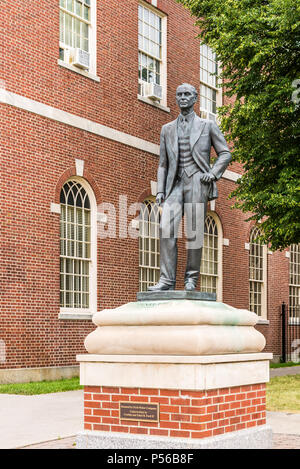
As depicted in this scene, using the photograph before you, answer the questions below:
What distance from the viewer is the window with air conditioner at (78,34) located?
17.5 meters

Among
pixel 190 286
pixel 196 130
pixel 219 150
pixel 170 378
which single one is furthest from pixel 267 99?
pixel 170 378

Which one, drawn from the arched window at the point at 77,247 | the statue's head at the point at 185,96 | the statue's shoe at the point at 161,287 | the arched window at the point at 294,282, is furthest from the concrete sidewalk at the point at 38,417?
the arched window at the point at 294,282

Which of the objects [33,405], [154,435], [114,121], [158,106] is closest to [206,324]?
[154,435]

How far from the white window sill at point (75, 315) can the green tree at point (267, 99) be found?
437 cm

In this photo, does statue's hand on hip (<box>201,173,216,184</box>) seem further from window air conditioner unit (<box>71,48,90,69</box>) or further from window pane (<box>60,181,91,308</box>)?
window air conditioner unit (<box>71,48,90,69</box>)

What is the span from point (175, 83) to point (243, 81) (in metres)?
5.14

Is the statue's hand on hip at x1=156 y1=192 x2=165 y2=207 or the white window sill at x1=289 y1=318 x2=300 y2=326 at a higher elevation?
the statue's hand on hip at x1=156 y1=192 x2=165 y2=207

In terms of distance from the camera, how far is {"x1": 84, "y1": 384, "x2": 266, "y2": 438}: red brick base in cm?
696

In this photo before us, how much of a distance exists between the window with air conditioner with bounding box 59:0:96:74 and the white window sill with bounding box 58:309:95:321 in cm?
564

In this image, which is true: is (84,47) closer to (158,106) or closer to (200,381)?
(158,106)

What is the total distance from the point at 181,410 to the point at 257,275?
62.3 ft

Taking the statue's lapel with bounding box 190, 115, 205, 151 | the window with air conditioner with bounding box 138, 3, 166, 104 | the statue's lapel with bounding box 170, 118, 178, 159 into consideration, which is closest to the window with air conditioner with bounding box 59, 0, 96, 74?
the window with air conditioner with bounding box 138, 3, 166, 104

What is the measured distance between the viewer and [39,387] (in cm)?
1436

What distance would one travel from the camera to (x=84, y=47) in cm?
1825
